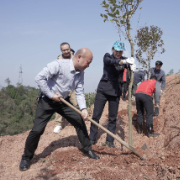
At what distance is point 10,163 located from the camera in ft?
11.0

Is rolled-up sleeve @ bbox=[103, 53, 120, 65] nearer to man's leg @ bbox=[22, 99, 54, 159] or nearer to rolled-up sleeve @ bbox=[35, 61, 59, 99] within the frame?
rolled-up sleeve @ bbox=[35, 61, 59, 99]

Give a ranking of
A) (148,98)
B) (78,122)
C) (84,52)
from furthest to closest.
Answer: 1. (148,98)
2. (78,122)
3. (84,52)

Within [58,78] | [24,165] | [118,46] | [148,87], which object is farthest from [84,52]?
[148,87]

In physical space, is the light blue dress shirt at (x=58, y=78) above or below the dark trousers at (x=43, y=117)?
above

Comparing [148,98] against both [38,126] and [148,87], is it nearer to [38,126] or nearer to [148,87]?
[148,87]

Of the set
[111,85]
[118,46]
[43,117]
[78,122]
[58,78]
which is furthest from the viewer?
[111,85]

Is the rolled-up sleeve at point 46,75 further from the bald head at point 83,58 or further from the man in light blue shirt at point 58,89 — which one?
the bald head at point 83,58

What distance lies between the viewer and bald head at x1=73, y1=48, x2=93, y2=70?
2.53 meters

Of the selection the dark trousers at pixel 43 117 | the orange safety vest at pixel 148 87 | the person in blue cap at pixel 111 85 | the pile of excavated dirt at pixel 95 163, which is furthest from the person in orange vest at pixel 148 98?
the dark trousers at pixel 43 117

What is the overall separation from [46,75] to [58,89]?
0.32m

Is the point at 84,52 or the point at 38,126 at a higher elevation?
the point at 84,52

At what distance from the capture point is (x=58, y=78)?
269 cm

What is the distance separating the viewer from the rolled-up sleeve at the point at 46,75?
253 centimetres

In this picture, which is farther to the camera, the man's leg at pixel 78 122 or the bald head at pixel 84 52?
the man's leg at pixel 78 122
